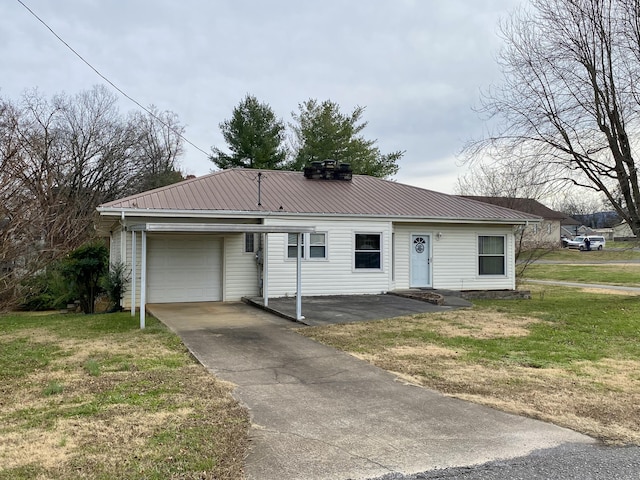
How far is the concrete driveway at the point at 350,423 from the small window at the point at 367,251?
7.78m

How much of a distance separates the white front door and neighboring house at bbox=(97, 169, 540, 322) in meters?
0.03

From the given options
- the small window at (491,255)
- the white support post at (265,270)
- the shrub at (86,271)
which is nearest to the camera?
the white support post at (265,270)

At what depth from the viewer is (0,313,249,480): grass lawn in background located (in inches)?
142

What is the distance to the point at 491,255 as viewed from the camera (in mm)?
17016

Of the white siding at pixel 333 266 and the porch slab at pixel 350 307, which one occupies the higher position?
the white siding at pixel 333 266

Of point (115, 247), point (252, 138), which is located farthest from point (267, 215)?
point (252, 138)

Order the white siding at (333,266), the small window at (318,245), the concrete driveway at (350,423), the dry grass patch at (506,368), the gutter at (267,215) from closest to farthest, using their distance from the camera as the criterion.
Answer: the concrete driveway at (350,423) < the dry grass patch at (506,368) < the gutter at (267,215) < the white siding at (333,266) < the small window at (318,245)

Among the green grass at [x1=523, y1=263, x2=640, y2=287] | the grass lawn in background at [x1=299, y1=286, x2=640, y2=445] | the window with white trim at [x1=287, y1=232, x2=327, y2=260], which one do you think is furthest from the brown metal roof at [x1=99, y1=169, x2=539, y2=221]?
the green grass at [x1=523, y1=263, x2=640, y2=287]

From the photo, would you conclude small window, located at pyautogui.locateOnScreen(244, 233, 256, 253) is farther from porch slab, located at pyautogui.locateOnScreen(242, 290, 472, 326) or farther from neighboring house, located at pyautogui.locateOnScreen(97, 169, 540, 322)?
porch slab, located at pyautogui.locateOnScreen(242, 290, 472, 326)

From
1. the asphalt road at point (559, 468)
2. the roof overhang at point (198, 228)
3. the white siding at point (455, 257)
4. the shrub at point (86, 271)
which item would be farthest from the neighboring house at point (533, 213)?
the asphalt road at point (559, 468)

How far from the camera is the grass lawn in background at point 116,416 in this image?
3.62 meters

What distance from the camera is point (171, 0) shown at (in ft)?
39.2

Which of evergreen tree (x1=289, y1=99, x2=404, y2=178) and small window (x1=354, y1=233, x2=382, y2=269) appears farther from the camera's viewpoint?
evergreen tree (x1=289, y1=99, x2=404, y2=178)

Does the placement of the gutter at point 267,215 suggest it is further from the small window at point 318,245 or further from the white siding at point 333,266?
the small window at point 318,245
